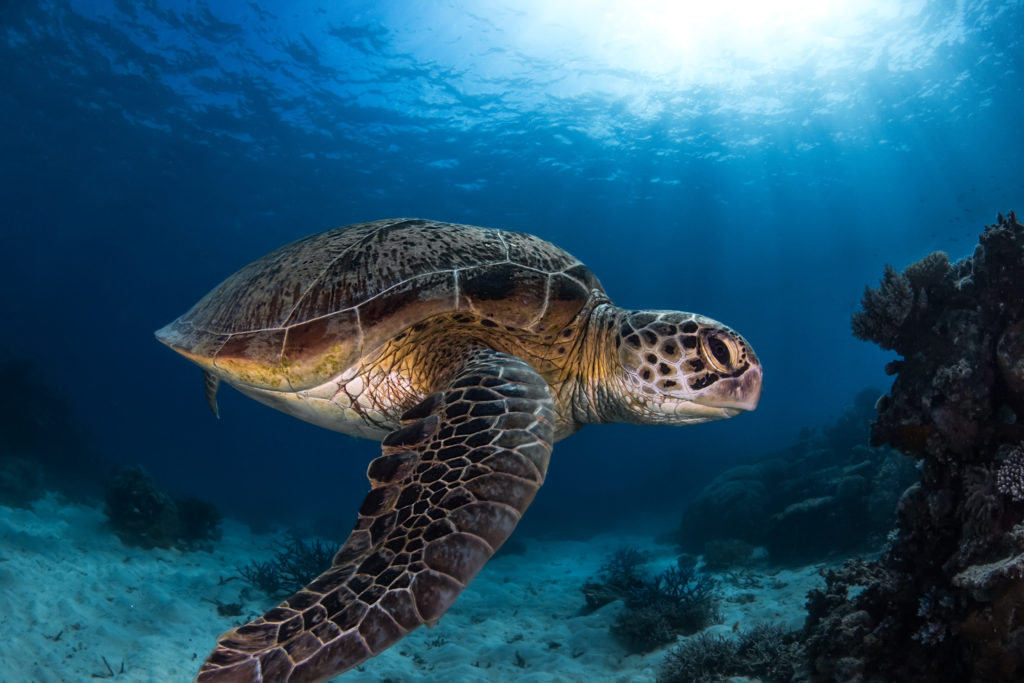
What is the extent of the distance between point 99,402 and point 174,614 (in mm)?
78904

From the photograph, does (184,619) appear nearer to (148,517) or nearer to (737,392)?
(148,517)

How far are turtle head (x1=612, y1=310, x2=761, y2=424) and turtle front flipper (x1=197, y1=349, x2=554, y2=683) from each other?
0.86 meters

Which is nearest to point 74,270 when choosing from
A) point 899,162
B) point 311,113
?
point 311,113

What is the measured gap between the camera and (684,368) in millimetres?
2826

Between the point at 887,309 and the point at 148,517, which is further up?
the point at 887,309

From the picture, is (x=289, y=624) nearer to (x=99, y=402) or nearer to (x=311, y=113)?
(x=311, y=113)

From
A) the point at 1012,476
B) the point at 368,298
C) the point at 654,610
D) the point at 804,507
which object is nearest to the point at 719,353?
the point at 1012,476

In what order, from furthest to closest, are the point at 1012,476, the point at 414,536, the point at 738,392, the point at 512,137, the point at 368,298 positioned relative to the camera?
1. the point at 512,137
2. the point at 368,298
3. the point at 738,392
4. the point at 1012,476
5. the point at 414,536

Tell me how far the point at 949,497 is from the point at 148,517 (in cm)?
1142

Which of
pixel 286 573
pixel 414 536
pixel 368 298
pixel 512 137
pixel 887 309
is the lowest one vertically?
pixel 286 573

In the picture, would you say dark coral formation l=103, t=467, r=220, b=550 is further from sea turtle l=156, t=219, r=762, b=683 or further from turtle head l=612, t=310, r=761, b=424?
turtle head l=612, t=310, r=761, b=424

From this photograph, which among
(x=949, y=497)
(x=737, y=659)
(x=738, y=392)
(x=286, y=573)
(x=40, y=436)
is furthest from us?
(x=40, y=436)

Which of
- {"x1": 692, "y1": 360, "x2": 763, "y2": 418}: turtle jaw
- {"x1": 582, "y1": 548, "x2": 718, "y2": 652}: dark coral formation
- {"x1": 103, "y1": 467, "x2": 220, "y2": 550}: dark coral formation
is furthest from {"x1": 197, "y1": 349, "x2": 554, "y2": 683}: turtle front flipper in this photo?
{"x1": 103, "y1": 467, "x2": 220, "y2": 550}: dark coral formation

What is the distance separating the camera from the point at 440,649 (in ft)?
17.4
